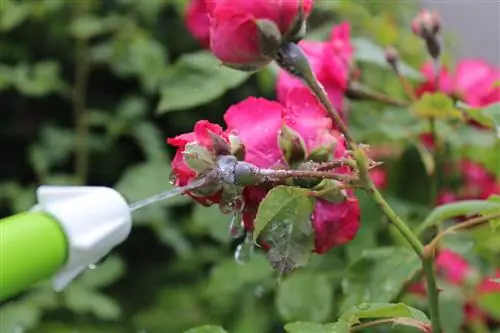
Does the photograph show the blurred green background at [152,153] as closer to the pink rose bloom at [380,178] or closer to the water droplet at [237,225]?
the pink rose bloom at [380,178]

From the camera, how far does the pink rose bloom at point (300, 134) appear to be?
0.51 m

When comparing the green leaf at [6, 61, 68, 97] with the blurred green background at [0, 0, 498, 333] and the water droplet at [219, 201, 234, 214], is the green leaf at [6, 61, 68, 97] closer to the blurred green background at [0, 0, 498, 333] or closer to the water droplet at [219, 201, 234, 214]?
the blurred green background at [0, 0, 498, 333]

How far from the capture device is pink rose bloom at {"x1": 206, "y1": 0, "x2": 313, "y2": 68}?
1.54 ft

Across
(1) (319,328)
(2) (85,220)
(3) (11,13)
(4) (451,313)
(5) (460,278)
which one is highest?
(2) (85,220)

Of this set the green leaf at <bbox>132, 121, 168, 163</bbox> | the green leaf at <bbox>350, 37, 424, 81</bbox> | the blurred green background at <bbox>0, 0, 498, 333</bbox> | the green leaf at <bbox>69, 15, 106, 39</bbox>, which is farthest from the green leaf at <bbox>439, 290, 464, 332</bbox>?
the green leaf at <bbox>69, 15, 106, 39</bbox>

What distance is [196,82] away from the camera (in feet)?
2.76

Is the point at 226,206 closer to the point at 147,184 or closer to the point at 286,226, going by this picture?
the point at 286,226

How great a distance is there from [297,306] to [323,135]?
0.29 metres

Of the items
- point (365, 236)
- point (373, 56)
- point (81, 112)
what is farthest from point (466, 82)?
point (81, 112)

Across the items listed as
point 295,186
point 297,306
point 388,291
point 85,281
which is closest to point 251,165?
point 295,186

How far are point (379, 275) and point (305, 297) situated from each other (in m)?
0.14

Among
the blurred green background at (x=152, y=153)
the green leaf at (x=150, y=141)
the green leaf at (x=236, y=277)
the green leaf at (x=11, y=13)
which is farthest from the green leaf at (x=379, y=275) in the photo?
the green leaf at (x=11, y=13)

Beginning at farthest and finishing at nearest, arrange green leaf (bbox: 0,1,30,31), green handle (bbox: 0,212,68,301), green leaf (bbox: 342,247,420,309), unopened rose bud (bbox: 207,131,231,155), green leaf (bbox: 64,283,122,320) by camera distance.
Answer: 1. green leaf (bbox: 0,1,30,31)
2. green leaf (bbox: 64,283,122,320)
3. green leaf (bbox: 342,247,420,309)
4. unopened rose bud (bbox: 207,131,231,155)
5. green handle (bbox: 0,212,68,301)

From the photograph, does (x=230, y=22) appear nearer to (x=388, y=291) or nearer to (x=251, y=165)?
(x=251, y=165)
